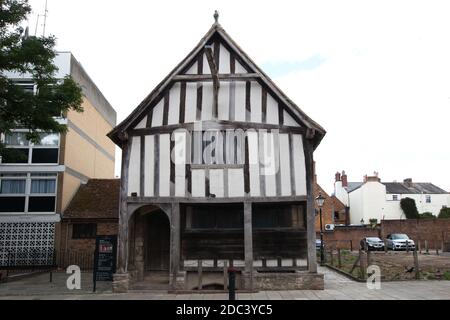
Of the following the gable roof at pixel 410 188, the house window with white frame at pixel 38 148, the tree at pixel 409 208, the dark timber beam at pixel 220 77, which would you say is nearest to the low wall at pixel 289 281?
the dark timber beam at pixel 220 77

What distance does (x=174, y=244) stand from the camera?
44.6 ft

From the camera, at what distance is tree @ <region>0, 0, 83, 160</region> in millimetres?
13445

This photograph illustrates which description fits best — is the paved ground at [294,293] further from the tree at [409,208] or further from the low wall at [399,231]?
the tree at [409,208]

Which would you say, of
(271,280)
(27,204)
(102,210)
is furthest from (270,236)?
(27,204)

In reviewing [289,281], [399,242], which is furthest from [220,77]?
[399,242]

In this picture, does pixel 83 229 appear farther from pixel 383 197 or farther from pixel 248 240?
pixel 383 197

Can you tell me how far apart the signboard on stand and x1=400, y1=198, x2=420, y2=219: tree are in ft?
145

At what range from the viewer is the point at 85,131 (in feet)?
83.4

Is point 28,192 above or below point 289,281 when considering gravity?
above

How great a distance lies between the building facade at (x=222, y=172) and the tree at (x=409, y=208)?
40448 millimetres

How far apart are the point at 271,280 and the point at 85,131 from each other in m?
16.5

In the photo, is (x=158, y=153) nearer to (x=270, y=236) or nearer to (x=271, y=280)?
(x=270, y=236)

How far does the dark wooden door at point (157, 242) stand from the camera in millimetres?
16641

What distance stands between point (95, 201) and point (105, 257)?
31.9 feet
